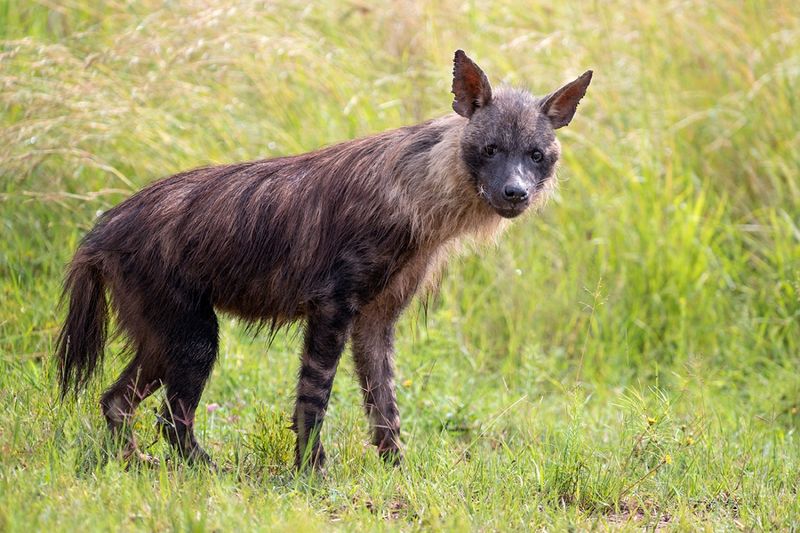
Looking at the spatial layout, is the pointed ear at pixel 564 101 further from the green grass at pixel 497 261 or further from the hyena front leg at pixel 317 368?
the hyena front leg at pixel 317 368

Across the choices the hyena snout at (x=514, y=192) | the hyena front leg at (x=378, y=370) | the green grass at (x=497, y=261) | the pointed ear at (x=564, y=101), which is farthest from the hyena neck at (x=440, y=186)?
the green grass at (x=497, y=261)

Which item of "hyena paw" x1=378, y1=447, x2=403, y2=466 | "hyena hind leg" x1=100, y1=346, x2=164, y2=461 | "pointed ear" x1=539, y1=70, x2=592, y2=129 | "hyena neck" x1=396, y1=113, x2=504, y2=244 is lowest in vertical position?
"hyena paw" x1=378, y1=447, x2=403, y2=466

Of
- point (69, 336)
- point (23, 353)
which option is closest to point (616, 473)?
point (69, 336)

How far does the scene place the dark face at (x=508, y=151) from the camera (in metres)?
4.50

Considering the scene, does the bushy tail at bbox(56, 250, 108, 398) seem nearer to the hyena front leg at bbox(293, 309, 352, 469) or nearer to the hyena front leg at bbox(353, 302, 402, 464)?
the hyena front leg at bbox(293, 309, 352, 469)

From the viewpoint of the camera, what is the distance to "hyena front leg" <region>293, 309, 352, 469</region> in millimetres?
4574

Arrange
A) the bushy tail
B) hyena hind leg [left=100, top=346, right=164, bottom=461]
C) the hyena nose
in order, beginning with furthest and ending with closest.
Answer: the bushy tail → hyena hind leg [left=100, top=346, right=164, bottom=461] → the hyena nose

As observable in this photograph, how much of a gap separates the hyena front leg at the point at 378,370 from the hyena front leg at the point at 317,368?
1.14 ft

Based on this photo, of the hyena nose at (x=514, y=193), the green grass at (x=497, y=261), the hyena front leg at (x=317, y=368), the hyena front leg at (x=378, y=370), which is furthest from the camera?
the hyena front leg at (x=378, y=370)

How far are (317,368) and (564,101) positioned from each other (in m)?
1.54

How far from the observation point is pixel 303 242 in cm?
470

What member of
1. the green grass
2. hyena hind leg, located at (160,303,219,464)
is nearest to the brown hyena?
hyena hind leg, located at (160,303,219,464)

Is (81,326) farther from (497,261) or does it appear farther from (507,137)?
(497,261)

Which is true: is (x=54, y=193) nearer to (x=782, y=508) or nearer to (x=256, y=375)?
(x=256, y=375)
